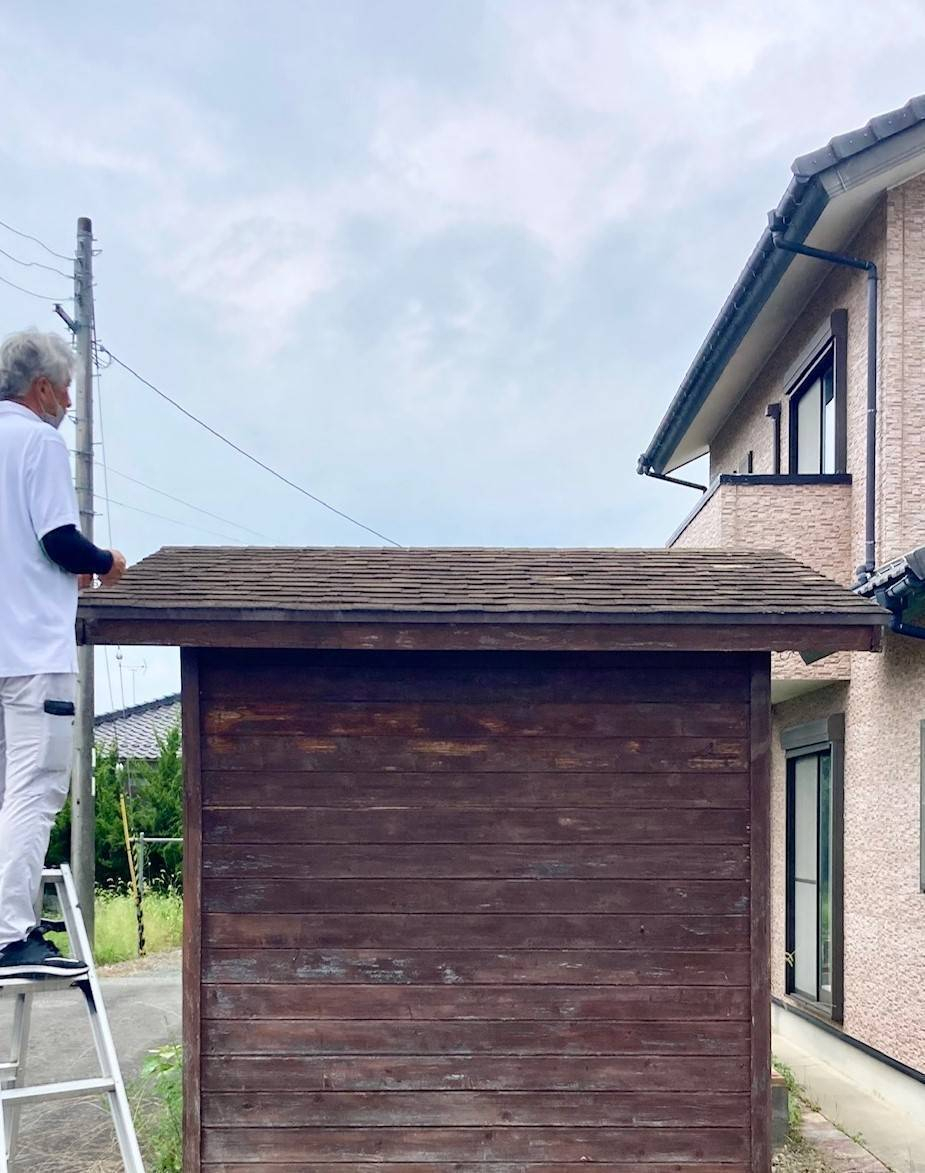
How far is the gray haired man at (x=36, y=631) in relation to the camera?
3660mm

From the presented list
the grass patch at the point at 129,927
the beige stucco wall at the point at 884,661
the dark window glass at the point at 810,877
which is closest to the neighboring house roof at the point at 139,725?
the grass patch at the point at 129,927

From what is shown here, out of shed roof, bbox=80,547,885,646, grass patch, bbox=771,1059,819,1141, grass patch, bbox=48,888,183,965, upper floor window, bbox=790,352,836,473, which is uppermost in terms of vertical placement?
upper floor window, bbox=790,352,836,473

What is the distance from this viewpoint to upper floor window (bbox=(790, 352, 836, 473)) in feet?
32.0

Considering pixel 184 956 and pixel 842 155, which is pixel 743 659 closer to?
pixel 184 956

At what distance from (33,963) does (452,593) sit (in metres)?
2.23

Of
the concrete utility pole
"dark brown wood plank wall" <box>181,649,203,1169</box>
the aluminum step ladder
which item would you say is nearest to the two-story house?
"dark brown wood plank wall" <box>181,649,203,1169</box>

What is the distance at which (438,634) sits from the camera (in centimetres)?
487

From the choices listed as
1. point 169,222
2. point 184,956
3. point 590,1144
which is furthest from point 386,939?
point 169,222

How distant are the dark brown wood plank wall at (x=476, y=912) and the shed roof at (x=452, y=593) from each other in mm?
330

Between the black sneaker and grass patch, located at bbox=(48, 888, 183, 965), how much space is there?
11539 millimetres

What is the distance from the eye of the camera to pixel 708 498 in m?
9.16

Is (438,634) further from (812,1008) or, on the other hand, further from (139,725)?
(139,725)

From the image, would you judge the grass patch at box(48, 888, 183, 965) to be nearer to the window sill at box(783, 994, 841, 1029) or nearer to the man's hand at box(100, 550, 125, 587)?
the window sill at box(783, 994, 841, 1029)

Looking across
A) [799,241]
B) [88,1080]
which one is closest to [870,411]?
[799,241]
